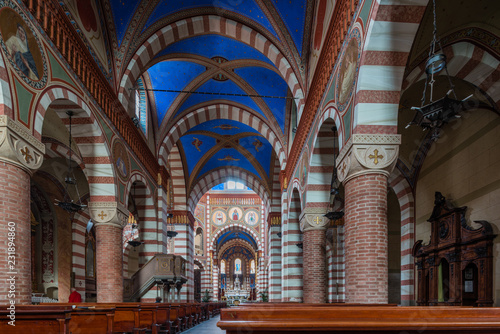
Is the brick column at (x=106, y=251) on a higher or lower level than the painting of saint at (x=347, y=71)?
lower

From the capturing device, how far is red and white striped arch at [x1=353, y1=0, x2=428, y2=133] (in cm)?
574

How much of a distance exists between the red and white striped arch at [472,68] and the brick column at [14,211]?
6798 millimetres

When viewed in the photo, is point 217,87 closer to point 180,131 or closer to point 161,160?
point 180,131

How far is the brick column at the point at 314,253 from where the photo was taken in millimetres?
11268

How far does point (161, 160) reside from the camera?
56.1 ft

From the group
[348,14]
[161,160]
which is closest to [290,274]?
[161,160]

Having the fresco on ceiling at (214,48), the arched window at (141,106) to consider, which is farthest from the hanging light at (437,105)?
the arched window at (141,106)

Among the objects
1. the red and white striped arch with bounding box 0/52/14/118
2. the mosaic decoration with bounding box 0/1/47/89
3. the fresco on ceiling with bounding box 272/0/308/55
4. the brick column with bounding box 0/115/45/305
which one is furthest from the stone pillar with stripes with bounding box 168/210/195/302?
the red and white striped arch with bounding box 0/52/14/118

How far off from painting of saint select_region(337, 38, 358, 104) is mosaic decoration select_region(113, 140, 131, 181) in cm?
614

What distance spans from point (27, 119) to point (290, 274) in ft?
36.9

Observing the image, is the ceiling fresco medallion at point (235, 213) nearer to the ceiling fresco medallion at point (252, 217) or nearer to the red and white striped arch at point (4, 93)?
the ceiling fresco medallion at point (252, 217)

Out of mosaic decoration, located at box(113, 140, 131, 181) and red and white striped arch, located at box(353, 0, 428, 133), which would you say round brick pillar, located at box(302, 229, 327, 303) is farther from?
red and white striped arch, located at box(353, 0, 428, 133)

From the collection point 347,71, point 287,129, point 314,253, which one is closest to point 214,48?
point 287,129

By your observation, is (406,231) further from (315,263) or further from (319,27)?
(319,27)
